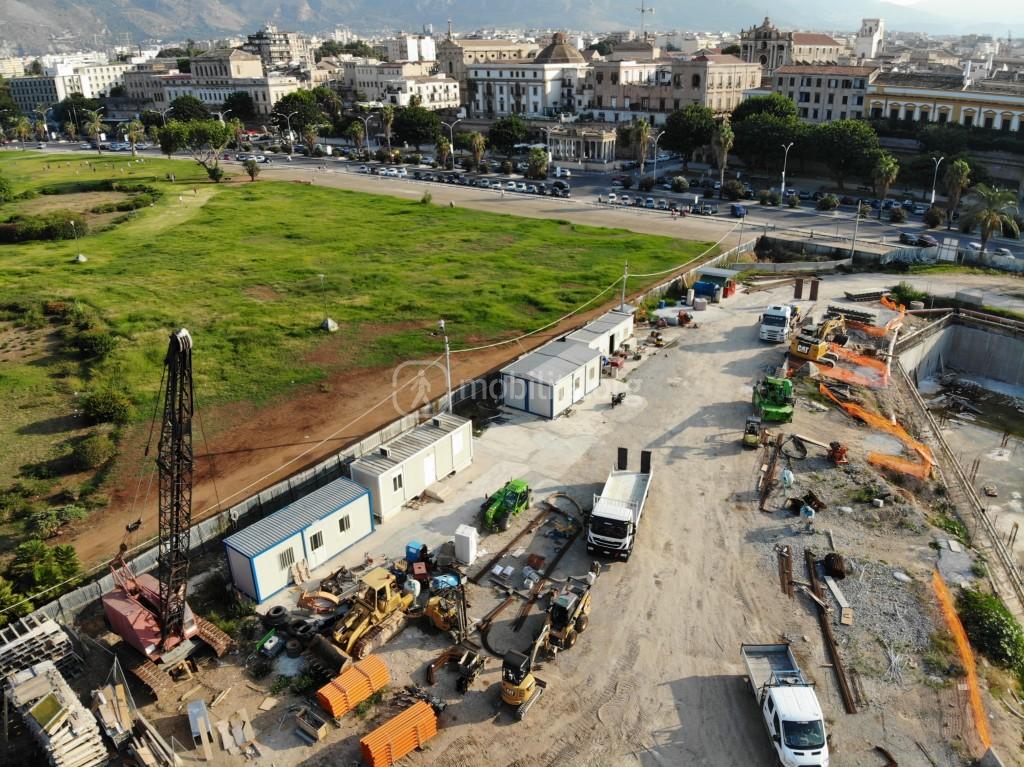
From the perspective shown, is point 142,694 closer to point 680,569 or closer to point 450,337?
point 680,569

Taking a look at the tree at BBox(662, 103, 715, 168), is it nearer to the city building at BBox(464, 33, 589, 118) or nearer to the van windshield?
the city building at BBox(464, 33, 589, 118)

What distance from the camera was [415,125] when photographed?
447 feet

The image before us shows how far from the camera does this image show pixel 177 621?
22781mm

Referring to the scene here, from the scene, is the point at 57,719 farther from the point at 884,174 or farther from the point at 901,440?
the point at 884,174

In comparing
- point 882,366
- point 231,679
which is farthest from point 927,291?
point 231,679

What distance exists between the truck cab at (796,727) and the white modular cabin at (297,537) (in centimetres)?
1570

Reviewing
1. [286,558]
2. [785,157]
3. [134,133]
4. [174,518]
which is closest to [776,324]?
[286,558]

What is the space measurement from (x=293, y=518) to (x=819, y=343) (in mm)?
31951

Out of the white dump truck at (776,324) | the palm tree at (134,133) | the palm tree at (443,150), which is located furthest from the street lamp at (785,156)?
the palm tree at (134,133)

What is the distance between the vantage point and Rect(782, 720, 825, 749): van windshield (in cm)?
1858

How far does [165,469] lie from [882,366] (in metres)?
39.2

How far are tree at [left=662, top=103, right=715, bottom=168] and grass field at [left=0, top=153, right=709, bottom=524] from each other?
125ft

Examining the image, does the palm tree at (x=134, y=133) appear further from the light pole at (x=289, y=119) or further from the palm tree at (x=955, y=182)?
the palm tree at (x=955, y=182)

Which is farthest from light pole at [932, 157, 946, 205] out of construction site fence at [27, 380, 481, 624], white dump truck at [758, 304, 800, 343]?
construction site fence at [27, 380, 481, 624]
